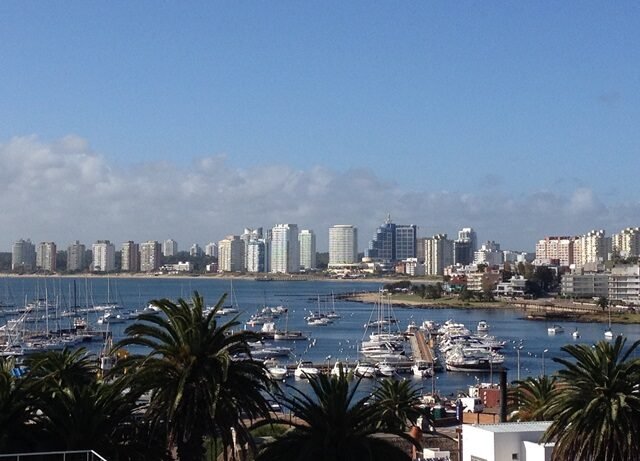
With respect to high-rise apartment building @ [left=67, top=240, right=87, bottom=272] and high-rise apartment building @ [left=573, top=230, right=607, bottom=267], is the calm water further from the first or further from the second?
high-rise apartment building @ [left=67, top=240, right=87, bottom=272]

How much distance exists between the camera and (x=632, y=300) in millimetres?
78562

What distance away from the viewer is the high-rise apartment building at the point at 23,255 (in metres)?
179

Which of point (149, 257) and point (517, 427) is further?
point (149, 257)

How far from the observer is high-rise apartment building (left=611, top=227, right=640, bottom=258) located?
128 m

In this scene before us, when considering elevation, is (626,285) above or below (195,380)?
below

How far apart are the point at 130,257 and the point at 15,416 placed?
173m

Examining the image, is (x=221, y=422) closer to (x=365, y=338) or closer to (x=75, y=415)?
(x=75, y=415)

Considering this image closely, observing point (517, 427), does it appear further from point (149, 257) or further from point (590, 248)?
point (149, 257)

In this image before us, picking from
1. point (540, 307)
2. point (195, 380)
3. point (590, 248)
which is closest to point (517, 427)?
point (195, 380)

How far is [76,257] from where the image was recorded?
18012 cm

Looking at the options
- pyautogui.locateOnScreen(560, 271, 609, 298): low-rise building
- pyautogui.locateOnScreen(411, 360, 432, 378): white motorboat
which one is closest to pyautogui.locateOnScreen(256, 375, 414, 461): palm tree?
pyautogui.locateOnScreen(411, 360, 432, 378): white motorboat

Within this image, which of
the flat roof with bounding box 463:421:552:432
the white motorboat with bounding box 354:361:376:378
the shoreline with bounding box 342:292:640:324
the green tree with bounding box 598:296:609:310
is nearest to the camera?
the flat roof with bounding box 463:421:552:432

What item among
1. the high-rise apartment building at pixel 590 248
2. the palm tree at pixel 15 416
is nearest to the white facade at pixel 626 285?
the high-rise apartment building at pixel 590 248

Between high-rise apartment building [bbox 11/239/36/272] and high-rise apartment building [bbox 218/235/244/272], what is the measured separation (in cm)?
3363
